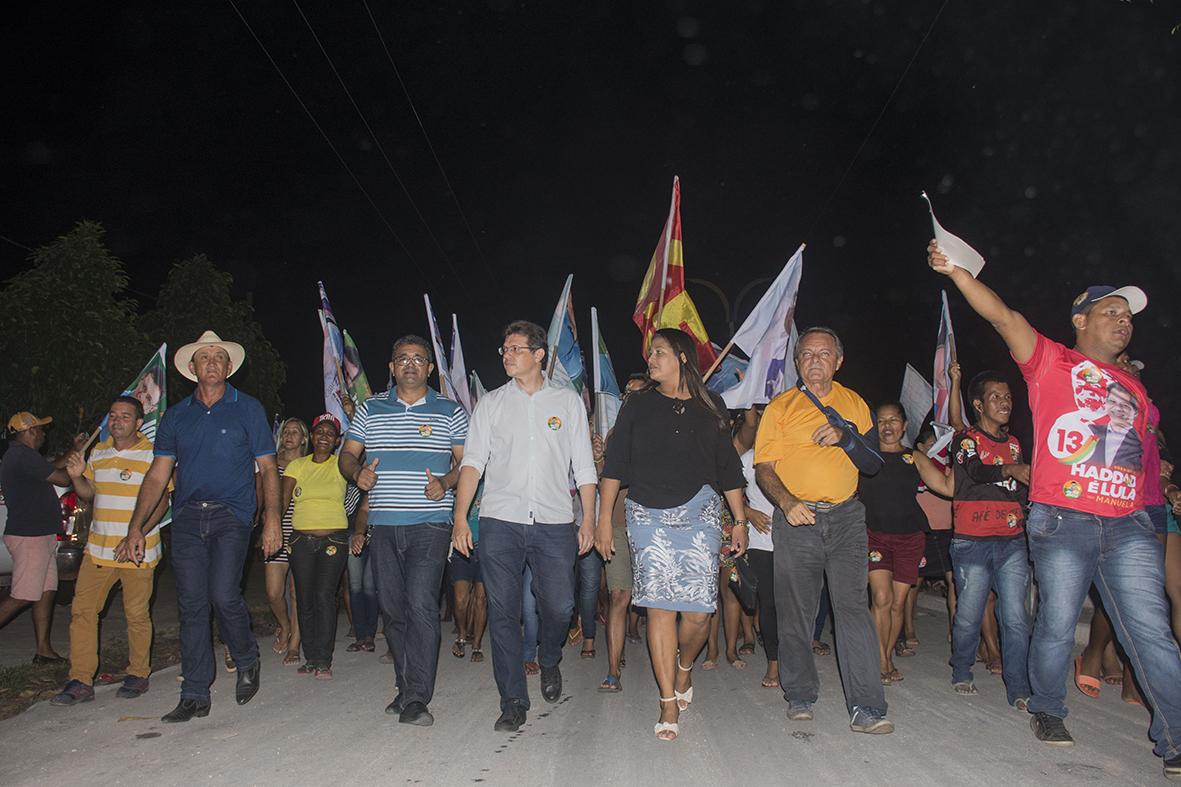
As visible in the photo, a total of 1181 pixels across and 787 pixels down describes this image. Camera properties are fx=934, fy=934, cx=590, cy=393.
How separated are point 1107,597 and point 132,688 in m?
6.00

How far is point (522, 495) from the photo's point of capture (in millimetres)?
5754

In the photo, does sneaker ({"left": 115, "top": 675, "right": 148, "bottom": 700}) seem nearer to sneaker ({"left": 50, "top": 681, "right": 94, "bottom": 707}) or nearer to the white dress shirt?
sneaker ({"left": 50, "top": 681, "right": 94, "bottom": 707})

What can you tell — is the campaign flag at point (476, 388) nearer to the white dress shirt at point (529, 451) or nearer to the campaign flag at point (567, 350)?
the campaign flag at point (567, 350)

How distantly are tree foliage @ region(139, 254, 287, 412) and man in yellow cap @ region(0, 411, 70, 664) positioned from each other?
52.2ft

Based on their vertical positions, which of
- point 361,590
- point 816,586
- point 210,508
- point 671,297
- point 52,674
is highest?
point 671,297

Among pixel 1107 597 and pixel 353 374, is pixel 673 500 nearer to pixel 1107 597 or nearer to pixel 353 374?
pixel 1107 597

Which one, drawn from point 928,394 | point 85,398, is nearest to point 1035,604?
point 928,394

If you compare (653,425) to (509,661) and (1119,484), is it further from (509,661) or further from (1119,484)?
(1119,484)

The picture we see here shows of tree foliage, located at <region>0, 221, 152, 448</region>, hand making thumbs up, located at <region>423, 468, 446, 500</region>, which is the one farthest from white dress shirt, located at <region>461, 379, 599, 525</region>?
tree foliage, located at <region>0, 221, 152, 448</region>

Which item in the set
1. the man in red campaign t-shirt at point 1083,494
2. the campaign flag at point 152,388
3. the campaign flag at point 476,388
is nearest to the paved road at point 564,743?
the man in red campaign t-shirt at point 1083,494

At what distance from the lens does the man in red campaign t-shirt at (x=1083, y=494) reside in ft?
15.7

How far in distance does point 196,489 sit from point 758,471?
357cm

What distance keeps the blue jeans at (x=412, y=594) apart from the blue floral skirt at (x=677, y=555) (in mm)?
1275

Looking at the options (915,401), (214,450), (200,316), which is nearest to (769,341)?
(915,401)
